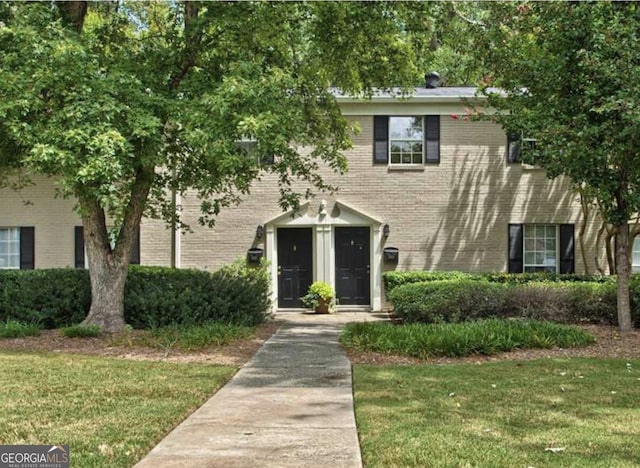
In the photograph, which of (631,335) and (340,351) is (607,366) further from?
(340,351)

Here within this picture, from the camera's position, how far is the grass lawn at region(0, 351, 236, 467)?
4965 mm

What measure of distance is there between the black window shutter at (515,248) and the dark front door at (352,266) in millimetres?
3735

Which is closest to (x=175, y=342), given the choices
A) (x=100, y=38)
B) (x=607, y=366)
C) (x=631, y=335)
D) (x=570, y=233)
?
(x=100, y=38)

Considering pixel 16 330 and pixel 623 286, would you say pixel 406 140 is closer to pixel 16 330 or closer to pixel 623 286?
pixel 623 286

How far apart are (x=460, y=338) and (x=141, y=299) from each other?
6.03 m

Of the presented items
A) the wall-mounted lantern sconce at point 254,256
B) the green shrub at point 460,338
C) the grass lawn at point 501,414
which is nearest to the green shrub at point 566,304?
the green shrub at point 460,338

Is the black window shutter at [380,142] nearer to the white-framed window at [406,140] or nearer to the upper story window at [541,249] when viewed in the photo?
the white-framed window at [406,140]

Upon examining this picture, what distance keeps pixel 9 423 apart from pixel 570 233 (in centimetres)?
1456

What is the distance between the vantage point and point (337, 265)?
16719mm

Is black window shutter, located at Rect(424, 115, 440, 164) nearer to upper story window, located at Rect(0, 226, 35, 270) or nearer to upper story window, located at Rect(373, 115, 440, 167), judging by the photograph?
upper story window, located at Rect(373, 115, 440, 167)

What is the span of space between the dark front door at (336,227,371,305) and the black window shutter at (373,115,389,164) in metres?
1.88

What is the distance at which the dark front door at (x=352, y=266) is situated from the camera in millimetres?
16688

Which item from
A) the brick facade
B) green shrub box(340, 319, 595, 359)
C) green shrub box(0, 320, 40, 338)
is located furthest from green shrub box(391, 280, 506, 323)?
green shrub box(0, 320, 40, 338)

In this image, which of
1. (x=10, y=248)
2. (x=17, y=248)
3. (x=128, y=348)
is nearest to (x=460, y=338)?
(x=128, y=348)
